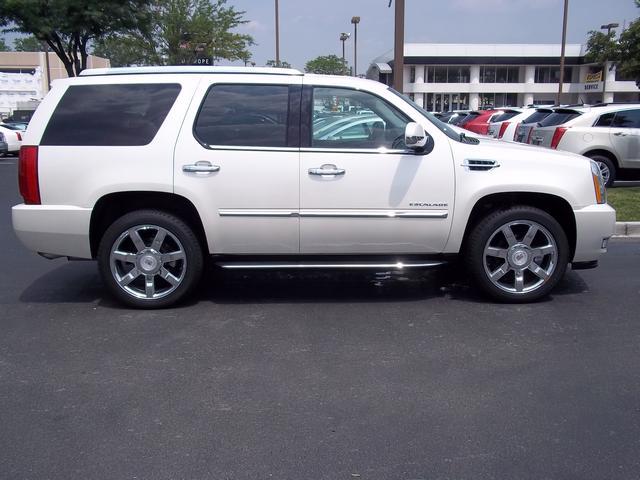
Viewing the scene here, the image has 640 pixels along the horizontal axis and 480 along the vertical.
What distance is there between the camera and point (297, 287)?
619cm

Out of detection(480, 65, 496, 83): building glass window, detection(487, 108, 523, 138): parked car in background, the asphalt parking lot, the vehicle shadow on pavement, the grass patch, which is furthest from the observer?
detection(480, 65, 496, 83): building glass window

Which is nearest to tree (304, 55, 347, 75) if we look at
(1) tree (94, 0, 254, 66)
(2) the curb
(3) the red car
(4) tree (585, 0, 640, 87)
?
(1) tree (94, 0, 254, 66)

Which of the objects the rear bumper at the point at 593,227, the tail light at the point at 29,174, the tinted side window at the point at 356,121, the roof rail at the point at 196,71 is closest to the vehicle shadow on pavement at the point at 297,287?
the rear bumper at the point at 593,227

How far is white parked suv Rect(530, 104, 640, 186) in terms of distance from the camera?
1177cm

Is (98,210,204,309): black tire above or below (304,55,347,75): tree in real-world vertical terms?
below

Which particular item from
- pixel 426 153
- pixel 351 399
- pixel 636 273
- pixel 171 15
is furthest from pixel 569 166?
pixel 171 15

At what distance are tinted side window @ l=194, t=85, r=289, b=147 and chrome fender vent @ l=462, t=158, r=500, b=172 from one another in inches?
59.5

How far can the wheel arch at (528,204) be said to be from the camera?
5.52m

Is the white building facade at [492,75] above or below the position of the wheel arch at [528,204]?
above

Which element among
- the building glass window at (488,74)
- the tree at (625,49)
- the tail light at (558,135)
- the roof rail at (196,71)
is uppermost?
the building glass window at (488,74)

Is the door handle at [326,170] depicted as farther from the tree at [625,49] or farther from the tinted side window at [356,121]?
the tree at [625,49]

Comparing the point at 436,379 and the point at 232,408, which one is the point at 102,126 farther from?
the point at 436,379

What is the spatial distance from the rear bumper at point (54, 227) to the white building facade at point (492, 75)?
54315 mm

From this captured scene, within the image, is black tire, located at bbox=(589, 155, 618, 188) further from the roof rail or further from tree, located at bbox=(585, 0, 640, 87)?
tree, located at bbox=(585, 0, 640, 87)
